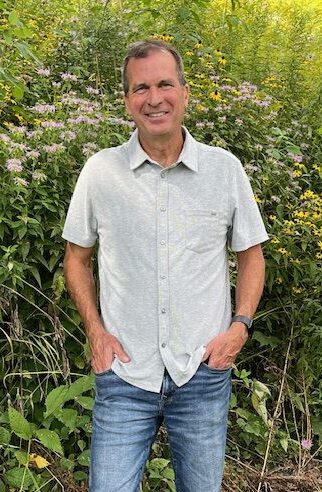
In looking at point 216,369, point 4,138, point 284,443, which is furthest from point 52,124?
point 284,443

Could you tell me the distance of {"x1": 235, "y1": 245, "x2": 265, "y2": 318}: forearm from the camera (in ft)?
7.23

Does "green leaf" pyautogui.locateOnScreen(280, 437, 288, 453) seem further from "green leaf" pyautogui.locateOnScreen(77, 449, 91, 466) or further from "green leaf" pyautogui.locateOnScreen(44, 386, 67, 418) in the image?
"green leaf" pyautogui.locateOnScreen(44, 386, 67, 418)

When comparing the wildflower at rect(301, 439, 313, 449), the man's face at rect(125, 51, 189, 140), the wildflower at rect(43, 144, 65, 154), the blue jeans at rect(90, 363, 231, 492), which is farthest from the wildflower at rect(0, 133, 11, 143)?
the wildflower at rect(301, 439, 313, 449)

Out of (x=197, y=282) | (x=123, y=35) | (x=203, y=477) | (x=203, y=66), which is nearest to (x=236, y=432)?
(x=203, y=477)

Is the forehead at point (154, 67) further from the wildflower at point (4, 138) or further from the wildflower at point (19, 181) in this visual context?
the wildflower at point (4, 138)

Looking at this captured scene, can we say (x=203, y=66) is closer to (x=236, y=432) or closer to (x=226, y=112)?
(x=226, y=112)

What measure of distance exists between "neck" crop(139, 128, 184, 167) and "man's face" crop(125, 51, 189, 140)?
0.06 ft

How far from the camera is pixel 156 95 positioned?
2.03 m

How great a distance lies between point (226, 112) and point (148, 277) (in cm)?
201

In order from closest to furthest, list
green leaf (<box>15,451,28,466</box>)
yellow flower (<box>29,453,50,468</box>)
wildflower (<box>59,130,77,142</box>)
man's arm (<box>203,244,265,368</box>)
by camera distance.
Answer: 1. man's arm (<box>203,244,265,368</box>)
2. green leaf (<box>15,451,28,466</box>)
3. yellow flower (<box>29,453,50,468</box>)
4. wildflower (<box>59,130,77,142</box>)

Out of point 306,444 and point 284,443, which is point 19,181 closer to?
point 284,443

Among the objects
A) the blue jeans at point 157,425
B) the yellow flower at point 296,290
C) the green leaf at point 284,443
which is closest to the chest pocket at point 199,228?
the blue jeans at point 157,425

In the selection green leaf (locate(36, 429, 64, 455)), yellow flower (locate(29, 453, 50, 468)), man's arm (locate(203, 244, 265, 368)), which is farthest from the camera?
yellow flower (locate(29, 453, 50, 468))

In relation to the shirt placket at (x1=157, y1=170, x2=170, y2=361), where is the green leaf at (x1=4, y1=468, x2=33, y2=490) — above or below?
below
